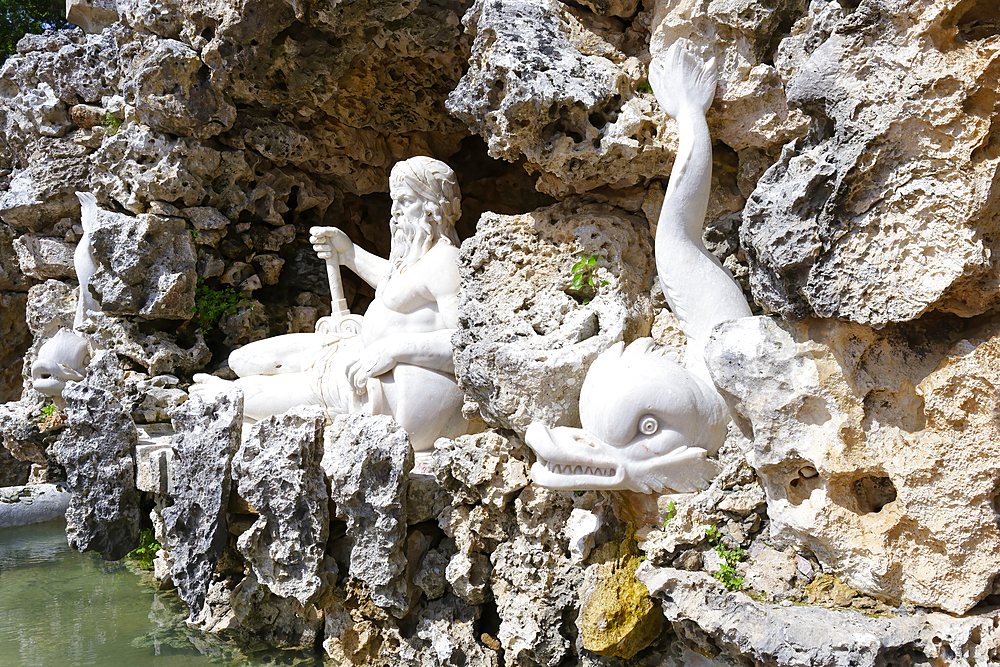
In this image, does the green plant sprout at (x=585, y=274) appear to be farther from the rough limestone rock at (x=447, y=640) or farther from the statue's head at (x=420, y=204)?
the rough limestone rock at (x=447, y=640)

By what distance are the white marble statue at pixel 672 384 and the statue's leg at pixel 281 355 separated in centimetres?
200

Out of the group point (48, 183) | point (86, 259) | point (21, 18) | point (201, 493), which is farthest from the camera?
point (21, 18)

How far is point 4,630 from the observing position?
11.8 ft

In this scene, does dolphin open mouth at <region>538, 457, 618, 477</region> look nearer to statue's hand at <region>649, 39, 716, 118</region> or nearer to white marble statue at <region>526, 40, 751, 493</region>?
white marble statue at <region>526, 40, 751, 493</region>

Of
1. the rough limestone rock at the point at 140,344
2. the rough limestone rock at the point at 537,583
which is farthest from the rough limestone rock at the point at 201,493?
the rough limestone rock at the point at 537,583

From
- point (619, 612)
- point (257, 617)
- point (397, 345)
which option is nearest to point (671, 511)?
A: point (619, 612)

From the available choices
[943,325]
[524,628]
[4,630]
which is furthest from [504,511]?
[4,630]

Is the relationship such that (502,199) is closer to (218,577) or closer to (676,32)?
(676,32)

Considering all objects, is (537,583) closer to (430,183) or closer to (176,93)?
(430,183)

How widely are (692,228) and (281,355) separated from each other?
8.00 ft

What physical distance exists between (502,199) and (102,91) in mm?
3214

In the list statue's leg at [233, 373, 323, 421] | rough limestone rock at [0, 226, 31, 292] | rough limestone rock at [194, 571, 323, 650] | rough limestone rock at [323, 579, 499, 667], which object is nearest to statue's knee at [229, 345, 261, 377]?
statue's leg at [233, 373, 323, 421]

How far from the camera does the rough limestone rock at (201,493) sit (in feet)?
11.3

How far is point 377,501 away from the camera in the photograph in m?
2.90
